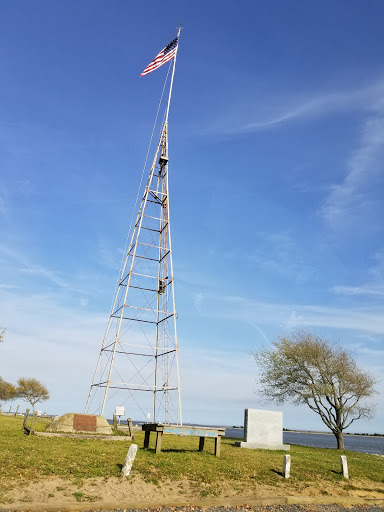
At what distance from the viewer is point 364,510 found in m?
12.8

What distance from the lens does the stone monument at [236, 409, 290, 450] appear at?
22.8m

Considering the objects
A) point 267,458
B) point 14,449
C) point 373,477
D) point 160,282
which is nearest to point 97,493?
point 14,449

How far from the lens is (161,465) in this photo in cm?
1348

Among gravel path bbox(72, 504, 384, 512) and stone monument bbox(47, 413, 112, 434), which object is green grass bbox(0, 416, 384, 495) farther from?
stone monument bbox(47, 413, 112, 434)

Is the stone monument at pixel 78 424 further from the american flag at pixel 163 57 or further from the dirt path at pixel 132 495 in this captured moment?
the american flag at pixel 163 57

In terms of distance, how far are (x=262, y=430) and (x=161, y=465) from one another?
1142 centimetres

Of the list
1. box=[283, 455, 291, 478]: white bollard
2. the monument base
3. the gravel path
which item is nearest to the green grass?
box=[283, 455, 291, 478]: white bollard

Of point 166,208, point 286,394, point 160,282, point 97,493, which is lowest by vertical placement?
point 97,493

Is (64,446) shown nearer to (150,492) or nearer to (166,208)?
(150,492)

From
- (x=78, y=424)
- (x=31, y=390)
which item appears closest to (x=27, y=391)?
(x=31, y=390)

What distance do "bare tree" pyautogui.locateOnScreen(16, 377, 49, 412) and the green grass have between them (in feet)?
253

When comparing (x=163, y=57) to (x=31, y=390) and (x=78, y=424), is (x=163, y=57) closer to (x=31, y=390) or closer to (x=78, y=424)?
(x=78, y=424)

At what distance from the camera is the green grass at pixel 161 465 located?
12.0 m

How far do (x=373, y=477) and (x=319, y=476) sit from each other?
11.2 ft
